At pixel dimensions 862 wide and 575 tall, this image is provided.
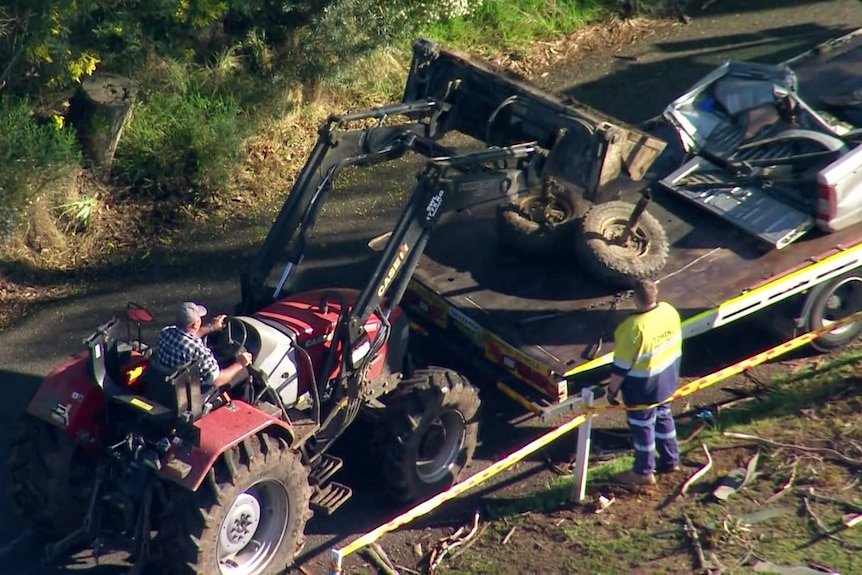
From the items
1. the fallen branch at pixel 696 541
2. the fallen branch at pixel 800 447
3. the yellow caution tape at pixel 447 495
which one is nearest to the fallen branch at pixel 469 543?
the yellow caution tape at pixel 447 495

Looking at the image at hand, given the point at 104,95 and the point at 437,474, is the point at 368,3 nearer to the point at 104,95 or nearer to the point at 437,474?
the point at 104,95

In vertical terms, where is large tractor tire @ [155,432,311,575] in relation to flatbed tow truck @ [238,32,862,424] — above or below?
below

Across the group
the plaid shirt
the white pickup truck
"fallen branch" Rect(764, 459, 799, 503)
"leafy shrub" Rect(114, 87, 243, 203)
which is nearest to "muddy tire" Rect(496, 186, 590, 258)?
the white pickup truck

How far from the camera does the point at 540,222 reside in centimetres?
1038

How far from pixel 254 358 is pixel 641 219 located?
3.68 metres

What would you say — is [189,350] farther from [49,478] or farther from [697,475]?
[697,475]

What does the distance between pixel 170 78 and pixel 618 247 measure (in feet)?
20.5

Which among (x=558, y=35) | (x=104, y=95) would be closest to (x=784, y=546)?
(x=104, y=95)

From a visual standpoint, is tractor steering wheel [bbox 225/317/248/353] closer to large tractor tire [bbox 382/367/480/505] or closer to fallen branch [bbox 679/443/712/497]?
large tractor tire [bbox 382/367/480/505]

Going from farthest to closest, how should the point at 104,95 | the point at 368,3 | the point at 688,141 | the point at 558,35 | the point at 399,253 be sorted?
1. the point at 558,35
2. the point at 368,3
3. the point at 104,95
4. the point at 688,141
5. the point at 399,253

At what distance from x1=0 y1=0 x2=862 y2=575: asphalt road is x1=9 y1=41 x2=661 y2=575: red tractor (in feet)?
1.79

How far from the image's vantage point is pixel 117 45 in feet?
43.8

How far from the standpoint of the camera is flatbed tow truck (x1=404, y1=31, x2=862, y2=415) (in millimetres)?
9594

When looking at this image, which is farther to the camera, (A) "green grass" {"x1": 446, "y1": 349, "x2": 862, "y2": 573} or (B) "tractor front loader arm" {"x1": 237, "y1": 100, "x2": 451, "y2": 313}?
(B) "tractor front loader arm" {"x1": 237, "y1": 100, "x2": 451, "y2": 313}
